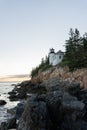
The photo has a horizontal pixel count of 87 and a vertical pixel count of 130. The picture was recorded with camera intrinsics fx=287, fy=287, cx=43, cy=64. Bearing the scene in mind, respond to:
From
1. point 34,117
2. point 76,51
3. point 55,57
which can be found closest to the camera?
point 34,117

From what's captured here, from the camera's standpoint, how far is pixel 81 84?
62938 millimetres

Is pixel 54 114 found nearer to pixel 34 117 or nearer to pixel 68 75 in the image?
pixel 34 117

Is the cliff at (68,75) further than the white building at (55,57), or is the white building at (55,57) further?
the white building at (55,57)

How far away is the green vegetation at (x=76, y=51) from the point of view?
3381 inches

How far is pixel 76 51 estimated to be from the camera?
95.5 metres

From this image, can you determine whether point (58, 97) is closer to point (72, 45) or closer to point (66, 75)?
point (66, 75)

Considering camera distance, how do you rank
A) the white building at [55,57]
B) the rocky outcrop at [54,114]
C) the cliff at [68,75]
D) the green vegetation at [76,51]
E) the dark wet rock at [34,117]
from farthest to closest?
the white building at [55,57], the green vegetation at [76,51], the cliff at [68,75], the rocky outcrop at [54,114], the dark wet rock at [34,117]

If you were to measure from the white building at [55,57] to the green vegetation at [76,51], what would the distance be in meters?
11.4

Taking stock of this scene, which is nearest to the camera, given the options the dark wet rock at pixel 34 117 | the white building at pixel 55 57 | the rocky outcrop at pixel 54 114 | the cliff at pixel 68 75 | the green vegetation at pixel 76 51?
the dark wet rock at pixel 34 117

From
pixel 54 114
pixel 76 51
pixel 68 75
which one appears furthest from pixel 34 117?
pixel 76 51

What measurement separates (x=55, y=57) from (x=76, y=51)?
23281mm

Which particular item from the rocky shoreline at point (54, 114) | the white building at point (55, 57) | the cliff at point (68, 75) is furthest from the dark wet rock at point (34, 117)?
the white building at point (55, 57)

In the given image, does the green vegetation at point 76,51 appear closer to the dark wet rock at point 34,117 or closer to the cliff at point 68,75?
the cliff at point 68,75

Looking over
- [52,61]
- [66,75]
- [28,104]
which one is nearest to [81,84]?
[66,75]
